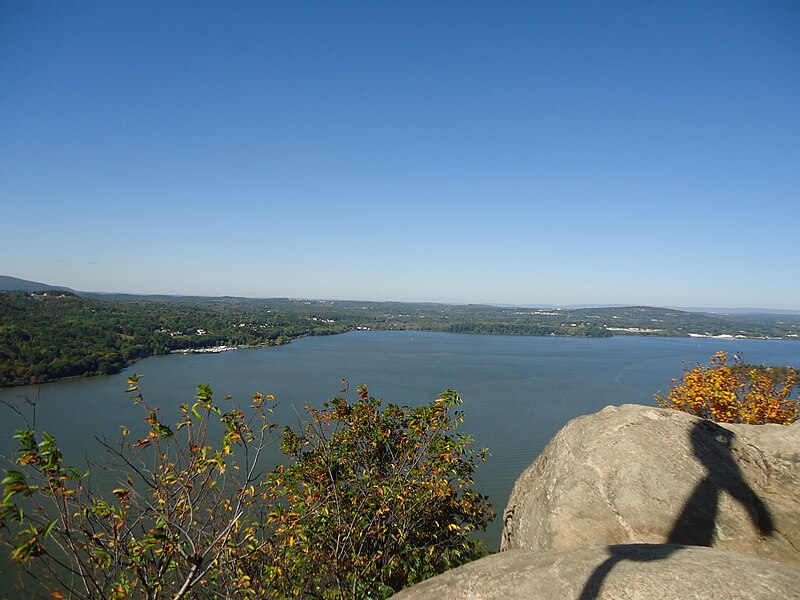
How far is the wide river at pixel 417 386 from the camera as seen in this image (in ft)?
81.4

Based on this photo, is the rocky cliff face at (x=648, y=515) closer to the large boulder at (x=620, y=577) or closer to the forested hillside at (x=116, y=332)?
the large boulder at (x=620, y=577)

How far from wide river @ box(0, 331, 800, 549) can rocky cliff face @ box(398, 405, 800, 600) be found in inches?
329

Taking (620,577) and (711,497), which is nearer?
(620,577)

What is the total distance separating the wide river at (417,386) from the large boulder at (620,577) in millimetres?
9377

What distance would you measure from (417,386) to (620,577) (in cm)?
3798

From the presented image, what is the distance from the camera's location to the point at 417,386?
4012 cm

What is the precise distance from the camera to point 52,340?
49.2 meters

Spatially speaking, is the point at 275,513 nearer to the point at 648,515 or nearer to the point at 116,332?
the point at 648,515

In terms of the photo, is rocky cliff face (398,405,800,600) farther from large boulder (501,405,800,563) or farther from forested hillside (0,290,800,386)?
forested hillside (0,290,800,386)

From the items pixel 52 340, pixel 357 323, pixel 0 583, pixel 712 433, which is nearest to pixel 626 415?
pixel 712 433

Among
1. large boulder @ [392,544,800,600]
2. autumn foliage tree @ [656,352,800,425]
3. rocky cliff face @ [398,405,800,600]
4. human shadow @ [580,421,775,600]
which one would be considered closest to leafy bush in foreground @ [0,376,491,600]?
rocky cliff face @ [398,405,800,600]

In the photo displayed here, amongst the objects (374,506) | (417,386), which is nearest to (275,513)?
(374,506)

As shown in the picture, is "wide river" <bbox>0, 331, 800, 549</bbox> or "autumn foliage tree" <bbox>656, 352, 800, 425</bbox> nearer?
"autumn foliage tree" <bbox>656, 352, 800, 425</bbox>

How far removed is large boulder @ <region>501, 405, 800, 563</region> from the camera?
13.5ft
